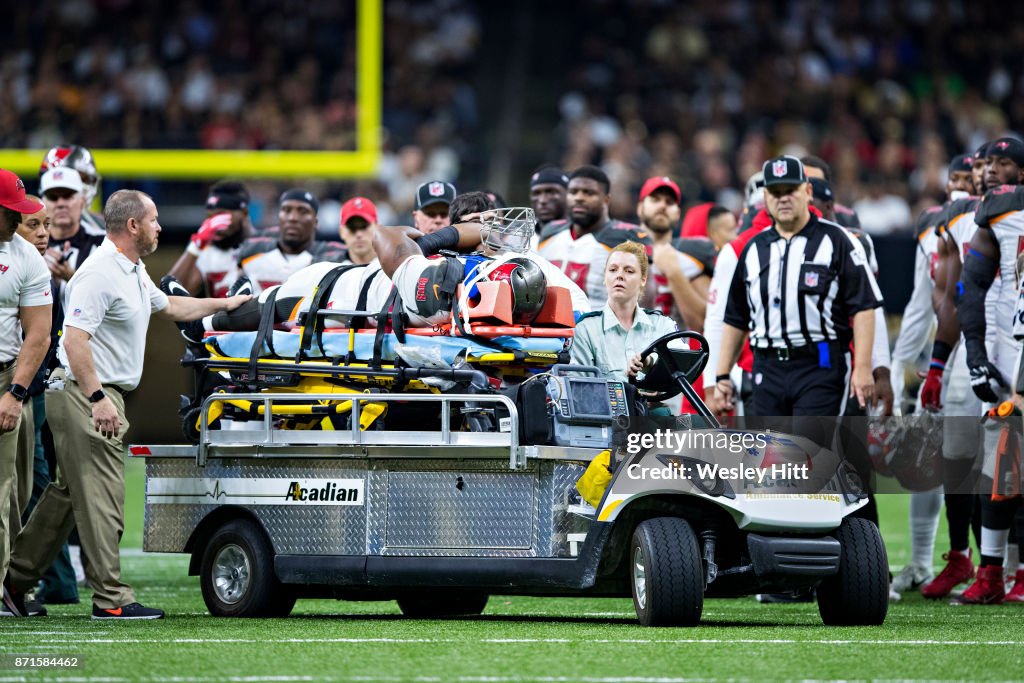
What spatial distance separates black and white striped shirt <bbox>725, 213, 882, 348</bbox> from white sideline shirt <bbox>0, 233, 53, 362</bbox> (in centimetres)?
333

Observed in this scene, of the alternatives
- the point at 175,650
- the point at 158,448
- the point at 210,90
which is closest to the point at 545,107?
the point at 210,90

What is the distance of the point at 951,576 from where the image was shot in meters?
8.74

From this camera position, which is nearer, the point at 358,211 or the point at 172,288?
the point at 172,288

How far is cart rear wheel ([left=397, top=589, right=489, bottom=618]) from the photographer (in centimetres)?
787

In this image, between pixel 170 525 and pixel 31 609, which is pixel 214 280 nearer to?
pixel 170 525

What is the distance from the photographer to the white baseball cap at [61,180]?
9.02m

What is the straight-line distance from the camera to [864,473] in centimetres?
884

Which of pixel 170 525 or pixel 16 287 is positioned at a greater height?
pixel 16 287

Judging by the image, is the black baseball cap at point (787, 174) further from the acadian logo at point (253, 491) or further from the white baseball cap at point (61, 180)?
the white baseball cap at point (61, 180)

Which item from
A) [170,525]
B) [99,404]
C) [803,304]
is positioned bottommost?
[170,525]

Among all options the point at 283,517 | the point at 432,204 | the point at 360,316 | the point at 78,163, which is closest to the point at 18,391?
the point at 283,517

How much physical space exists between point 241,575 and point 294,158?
35.7 ft

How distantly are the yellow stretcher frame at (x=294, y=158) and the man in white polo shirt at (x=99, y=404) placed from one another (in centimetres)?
1042

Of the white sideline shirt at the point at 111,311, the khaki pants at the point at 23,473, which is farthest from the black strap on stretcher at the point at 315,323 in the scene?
the khaki pants at the point at 23,473
